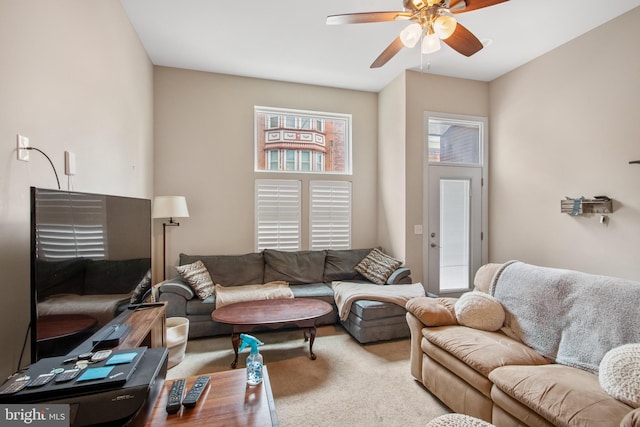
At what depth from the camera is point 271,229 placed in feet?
13.9

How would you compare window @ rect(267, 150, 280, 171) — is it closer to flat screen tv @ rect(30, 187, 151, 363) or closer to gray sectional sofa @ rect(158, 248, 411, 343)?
gray sectional sofa @ rect(158, 248, 411, 343)

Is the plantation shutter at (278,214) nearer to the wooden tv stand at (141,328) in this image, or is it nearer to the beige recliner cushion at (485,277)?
the wooden tv stand at (141,328)

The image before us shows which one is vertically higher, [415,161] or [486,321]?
[415,161]

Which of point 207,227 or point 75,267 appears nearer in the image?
point 75,267

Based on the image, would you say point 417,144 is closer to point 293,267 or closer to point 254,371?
point 293,267

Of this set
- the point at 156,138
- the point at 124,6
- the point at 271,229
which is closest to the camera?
the point at 124,6

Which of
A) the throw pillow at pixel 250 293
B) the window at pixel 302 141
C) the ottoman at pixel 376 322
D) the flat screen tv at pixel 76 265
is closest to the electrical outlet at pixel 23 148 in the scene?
the flat screen tv at pixel 76 265

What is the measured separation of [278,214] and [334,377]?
2324 mm

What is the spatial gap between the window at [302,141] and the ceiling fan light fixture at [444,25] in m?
2.57

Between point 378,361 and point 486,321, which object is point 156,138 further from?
point 486,321

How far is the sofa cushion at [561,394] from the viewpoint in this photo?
52.2 inches

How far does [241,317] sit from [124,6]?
2.93 meters

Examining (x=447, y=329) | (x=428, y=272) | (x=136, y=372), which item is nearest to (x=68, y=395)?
(x=136, y=372)

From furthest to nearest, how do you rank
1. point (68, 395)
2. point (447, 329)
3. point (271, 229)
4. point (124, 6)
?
point (271, 229), point (124, 6), point (447, 329), point (68, 395)
